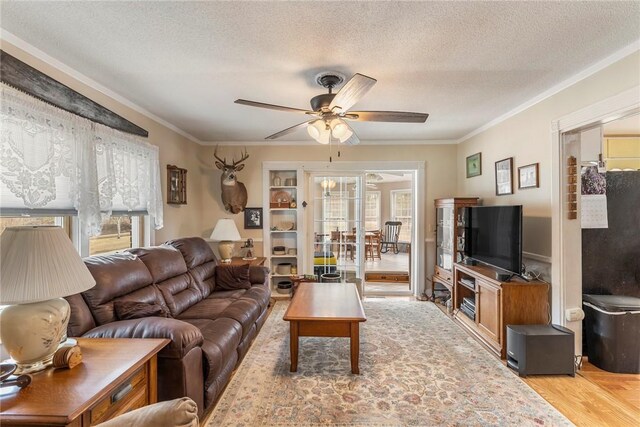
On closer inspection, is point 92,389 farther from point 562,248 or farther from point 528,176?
point 528,176

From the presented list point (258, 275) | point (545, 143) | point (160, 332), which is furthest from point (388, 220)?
point (160, 332)

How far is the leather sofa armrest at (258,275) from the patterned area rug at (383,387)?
25.6 inches

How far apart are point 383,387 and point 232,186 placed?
3.39m

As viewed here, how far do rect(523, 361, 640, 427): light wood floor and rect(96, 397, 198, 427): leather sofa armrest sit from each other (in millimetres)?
2466

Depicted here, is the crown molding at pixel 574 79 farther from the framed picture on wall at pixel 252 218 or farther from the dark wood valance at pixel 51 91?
the dark wood valance at pixel 51 91

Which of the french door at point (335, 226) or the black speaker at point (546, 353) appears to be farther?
the french door at point (335, 226)

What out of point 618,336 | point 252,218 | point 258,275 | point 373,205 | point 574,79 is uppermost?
point 574,79

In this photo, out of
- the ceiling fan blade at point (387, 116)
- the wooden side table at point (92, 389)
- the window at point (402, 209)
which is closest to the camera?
the wooden side table at point (92, 389)

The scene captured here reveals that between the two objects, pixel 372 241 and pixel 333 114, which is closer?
pixel 333 114

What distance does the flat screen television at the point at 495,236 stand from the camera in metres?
2.77

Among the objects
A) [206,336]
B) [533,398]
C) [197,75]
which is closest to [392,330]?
[533,398]

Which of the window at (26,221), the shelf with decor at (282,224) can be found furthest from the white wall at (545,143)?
the window at (26,221)

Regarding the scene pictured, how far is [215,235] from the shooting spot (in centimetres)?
415

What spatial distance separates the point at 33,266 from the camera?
1.27m
